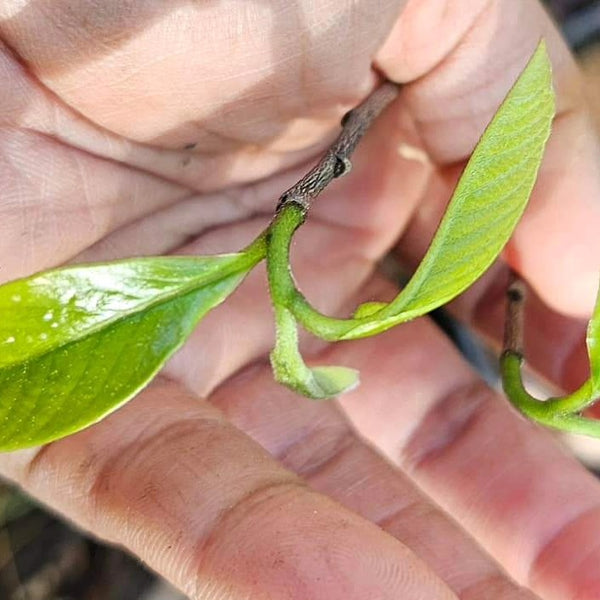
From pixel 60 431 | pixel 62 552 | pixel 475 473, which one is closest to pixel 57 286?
pixel 60 431

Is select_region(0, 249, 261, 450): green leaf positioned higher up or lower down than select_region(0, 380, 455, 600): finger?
higher up

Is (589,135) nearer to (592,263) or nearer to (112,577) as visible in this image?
(592,263)

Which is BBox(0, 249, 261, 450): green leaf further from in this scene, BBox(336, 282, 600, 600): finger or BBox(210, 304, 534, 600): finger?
BBox(336, 282, 600, 600): finger

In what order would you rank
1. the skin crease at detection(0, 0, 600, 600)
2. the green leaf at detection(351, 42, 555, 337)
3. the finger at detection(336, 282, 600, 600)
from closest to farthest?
the green leaf at detection(351, 42, 555, 337) → the skin crease at detection(0, 0, 600, 600) → the finger at detection(336, 282, 600, 600)

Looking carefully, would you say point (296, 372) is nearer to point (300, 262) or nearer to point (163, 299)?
point (163, 299)

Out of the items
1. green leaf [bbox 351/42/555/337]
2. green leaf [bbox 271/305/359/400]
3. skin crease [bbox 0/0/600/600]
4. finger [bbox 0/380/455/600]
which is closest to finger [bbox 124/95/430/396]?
skin crease [bbox 0/0/600/600]

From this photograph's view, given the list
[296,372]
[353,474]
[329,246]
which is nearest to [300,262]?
[329,246]

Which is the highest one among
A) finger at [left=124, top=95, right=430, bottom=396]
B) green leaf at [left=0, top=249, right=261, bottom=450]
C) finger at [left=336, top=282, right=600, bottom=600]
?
green leaf at [left=0, top=249, right=261, bottom=450]
